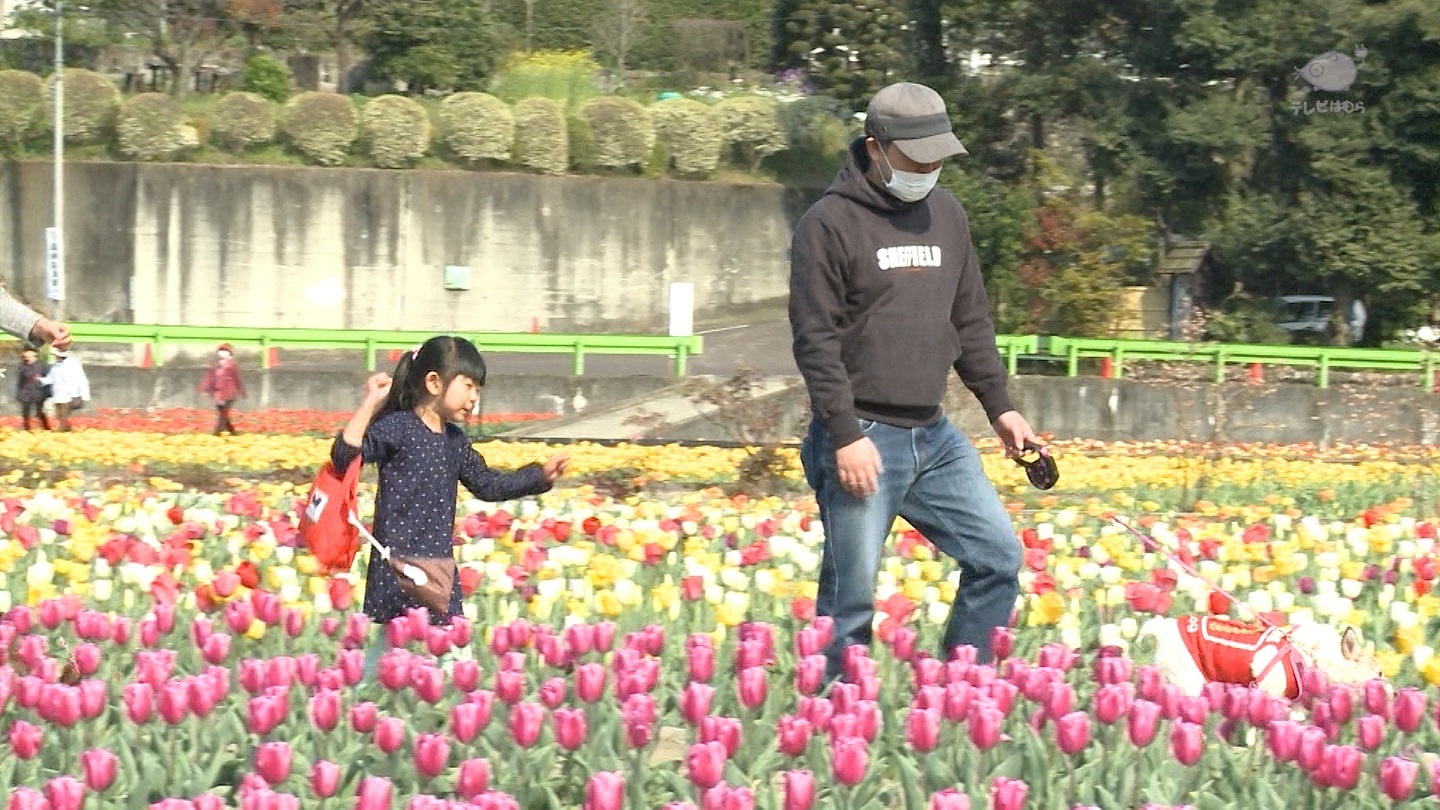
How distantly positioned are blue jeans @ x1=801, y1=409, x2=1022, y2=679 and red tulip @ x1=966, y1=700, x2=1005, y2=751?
1258 mm

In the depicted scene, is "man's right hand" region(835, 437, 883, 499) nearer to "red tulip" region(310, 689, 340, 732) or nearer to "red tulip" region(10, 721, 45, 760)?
"red tulip" region(310, 689, 340, 732)

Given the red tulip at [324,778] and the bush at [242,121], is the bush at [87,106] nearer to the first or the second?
the bush at [242,121]

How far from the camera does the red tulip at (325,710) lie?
16.4ft

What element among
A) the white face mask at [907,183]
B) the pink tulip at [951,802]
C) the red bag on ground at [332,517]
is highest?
the white face mask at [907,183]

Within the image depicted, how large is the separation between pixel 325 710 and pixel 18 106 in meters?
39.4

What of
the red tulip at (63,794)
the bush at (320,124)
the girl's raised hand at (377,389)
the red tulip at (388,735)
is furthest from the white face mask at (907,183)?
the bush at (320,124)

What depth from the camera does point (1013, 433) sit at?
6.31 m

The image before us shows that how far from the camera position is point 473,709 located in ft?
16.0

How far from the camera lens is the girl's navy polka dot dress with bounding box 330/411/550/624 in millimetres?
6707

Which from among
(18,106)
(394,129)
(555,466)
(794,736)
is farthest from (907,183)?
(18,106)

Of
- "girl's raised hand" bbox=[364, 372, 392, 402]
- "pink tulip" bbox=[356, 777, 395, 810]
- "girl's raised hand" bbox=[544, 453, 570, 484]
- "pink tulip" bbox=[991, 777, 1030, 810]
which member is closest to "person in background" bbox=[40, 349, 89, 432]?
"girl's raised hand" bbox=[364, 372, 392, 402]

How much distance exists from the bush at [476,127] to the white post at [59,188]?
7.02 m

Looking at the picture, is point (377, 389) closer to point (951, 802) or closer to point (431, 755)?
point (431, 755)

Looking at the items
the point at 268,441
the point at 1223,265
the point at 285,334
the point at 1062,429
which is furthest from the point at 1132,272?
the point at 268,441
